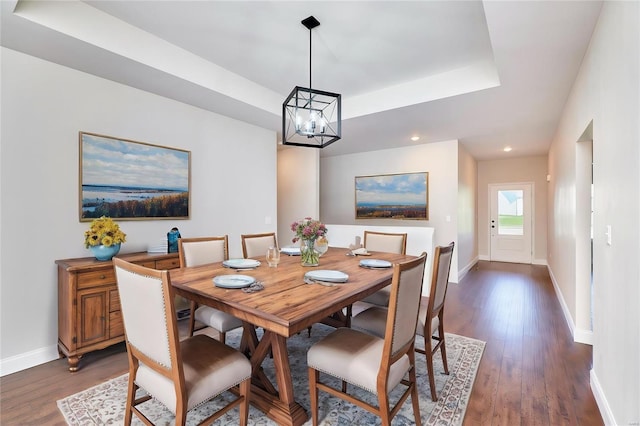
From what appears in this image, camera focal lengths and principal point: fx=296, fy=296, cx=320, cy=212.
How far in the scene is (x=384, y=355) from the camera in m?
1.44

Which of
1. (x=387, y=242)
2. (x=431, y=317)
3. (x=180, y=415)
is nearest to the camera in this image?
(x=180, y=415)

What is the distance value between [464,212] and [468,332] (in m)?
3.43

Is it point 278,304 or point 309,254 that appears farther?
point 309,254

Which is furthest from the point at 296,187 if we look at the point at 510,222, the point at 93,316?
the point at 510,222

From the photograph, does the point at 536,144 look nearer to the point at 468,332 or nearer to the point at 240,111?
the point at 468,332

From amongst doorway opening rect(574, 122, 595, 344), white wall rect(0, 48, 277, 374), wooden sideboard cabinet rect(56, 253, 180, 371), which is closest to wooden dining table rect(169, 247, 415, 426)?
wooden sideboard cabinet rect(56, 253, 180, 371)

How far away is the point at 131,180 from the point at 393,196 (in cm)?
459

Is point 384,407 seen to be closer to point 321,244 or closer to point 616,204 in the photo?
point 321,244

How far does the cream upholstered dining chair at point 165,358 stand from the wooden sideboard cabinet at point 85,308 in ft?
3.97

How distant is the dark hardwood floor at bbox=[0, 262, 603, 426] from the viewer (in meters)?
1.84

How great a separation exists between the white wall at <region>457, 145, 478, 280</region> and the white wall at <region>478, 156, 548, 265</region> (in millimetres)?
269

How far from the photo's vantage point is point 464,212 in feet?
19.6

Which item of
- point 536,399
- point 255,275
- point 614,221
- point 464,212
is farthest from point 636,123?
point 464,212

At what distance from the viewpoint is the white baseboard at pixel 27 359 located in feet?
7.64
